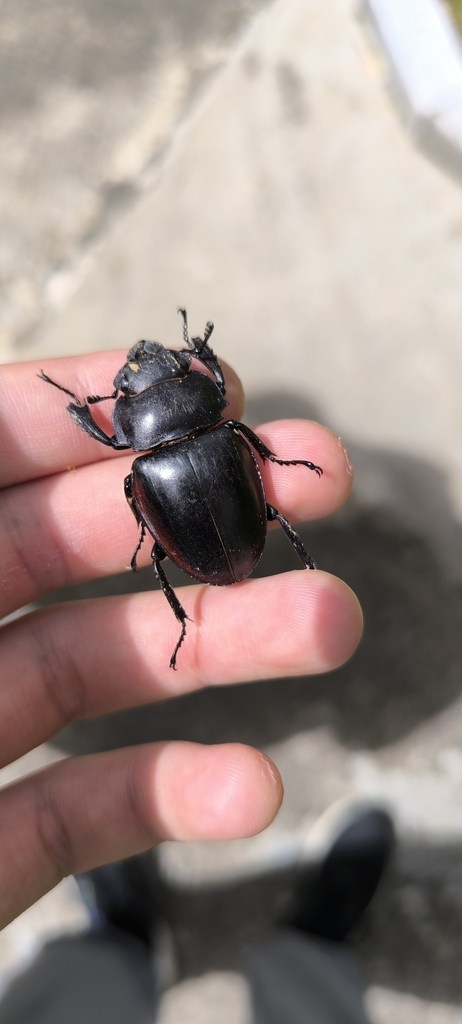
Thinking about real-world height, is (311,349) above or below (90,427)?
below

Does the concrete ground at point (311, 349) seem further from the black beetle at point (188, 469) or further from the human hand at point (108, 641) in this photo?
the black beetle at point (188, 469)

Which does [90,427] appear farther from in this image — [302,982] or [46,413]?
[302,982]

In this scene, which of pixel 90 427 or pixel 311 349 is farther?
pixel 311 349

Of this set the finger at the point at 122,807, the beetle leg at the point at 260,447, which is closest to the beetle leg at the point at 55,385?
the beetle leg at the point at 260,447

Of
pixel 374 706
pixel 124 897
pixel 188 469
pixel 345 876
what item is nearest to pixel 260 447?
pixel 188 469

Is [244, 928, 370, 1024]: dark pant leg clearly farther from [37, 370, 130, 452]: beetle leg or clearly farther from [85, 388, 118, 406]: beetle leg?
[85, 388, 118, 406]: beetle leg

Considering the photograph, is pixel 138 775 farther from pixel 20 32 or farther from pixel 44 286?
pixel 20 32

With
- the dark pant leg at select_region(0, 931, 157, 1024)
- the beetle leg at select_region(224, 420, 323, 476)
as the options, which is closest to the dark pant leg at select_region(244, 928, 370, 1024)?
the dark pant leg at select_region(0, 931, 157, 1024)
